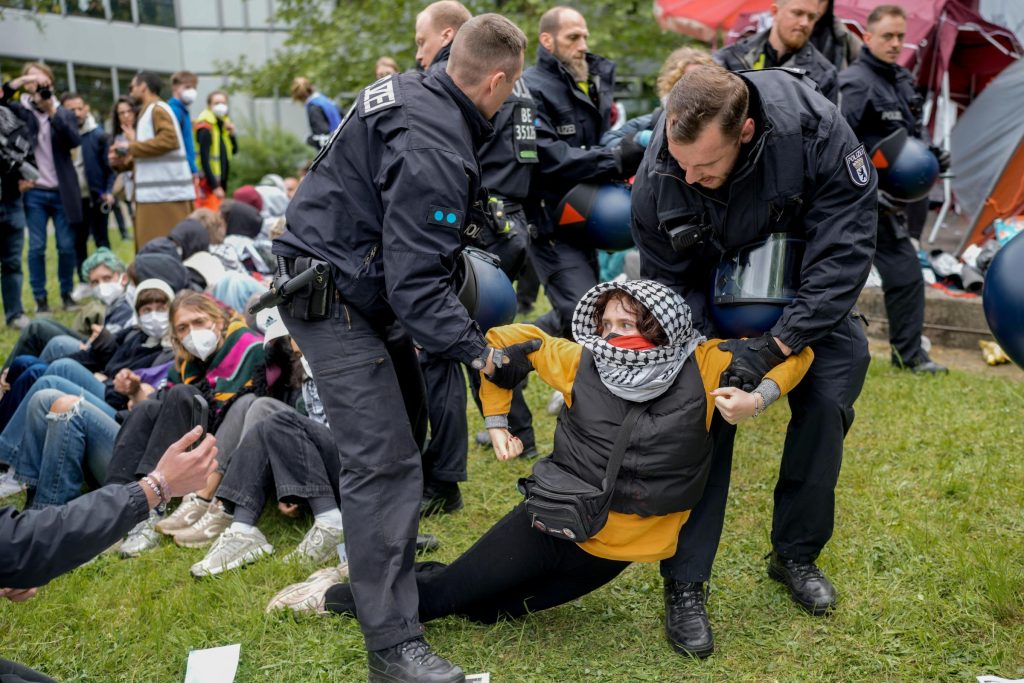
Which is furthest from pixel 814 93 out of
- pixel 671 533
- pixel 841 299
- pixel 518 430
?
pixel 518 430

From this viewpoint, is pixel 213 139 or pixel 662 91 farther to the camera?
pixel 213 139

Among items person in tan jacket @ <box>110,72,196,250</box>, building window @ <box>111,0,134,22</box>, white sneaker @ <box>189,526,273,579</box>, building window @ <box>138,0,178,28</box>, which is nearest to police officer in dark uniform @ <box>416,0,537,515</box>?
white sneaker @ <box>189,526,273,579</box>

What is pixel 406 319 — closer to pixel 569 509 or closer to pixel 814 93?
pixel 569 509

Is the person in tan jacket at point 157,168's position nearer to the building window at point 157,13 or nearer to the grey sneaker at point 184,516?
the grey sneaker at point 184,516

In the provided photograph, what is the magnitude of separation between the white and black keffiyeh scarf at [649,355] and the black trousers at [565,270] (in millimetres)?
1961

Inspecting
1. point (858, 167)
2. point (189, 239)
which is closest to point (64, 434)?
point (189, 239)

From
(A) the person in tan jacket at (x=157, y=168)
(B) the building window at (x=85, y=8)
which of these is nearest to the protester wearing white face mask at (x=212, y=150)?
(A) the person in tan jacket at (x=157, y=168)

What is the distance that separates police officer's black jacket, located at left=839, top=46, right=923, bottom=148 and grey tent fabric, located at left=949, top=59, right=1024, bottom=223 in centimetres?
335

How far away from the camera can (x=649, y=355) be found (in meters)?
2.76

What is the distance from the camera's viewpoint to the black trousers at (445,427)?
13.7 ft

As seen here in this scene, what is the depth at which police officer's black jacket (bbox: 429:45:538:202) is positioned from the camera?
4.39m

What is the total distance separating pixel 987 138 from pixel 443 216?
7.80 metres

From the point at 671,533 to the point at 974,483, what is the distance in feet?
6.51

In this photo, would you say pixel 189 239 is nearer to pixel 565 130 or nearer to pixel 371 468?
pixel 565 130
